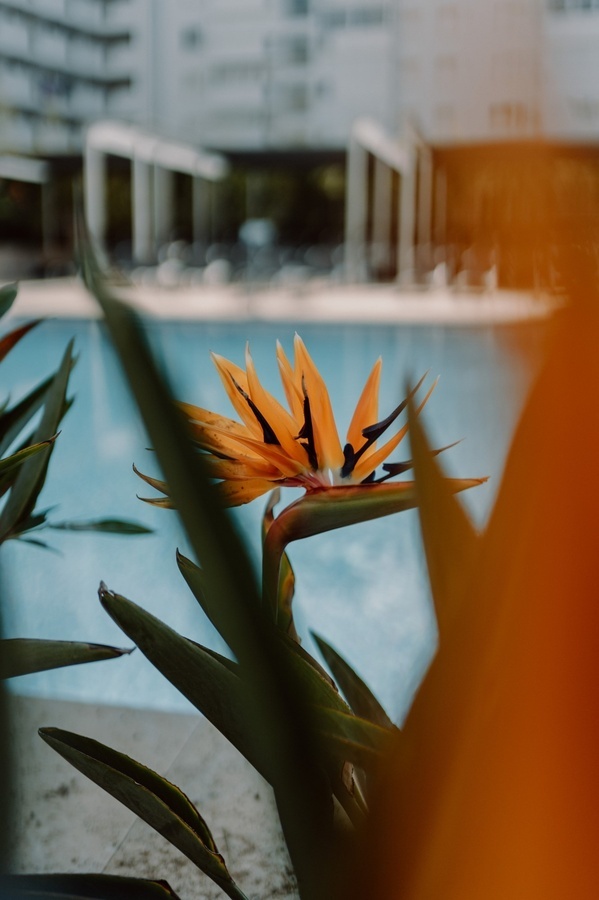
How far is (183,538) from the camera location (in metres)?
0.14

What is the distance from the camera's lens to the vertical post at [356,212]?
376 inches

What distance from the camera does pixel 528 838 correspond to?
0.14 meters

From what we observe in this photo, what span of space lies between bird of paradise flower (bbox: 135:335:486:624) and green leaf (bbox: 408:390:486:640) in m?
0.02

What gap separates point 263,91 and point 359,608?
1687 millimetres

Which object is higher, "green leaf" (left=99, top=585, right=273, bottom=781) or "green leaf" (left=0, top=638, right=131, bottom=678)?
"green leaf" (left=99, top=585, right=273, bottom=781)

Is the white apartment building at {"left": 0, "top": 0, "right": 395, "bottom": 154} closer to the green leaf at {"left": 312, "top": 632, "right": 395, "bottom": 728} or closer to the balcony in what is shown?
the balcony

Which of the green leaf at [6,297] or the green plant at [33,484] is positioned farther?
the green leaf at [6,297]

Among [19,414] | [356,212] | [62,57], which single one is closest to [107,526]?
[19,414]

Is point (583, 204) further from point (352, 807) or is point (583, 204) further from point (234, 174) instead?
point (234, 174)

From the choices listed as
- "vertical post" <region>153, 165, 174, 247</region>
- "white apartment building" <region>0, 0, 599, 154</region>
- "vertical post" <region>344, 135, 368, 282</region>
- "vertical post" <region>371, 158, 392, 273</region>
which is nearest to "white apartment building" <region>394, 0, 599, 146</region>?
"white apartment building" <region>0, 0, 599, 154</region>

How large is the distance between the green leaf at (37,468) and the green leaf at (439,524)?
0.58 feet

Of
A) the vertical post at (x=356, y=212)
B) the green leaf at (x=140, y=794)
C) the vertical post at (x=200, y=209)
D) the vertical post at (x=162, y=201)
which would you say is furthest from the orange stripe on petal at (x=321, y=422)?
the vertical post at (x=200, y=209)

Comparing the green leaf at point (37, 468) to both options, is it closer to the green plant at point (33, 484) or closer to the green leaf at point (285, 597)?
the green plant at point (33, 484)

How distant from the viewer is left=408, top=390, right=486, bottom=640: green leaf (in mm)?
205
